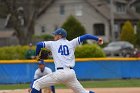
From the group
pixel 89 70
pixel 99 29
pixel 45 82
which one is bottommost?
pixel 89 70

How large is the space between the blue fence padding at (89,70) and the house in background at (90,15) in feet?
124

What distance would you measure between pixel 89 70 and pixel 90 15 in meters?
40.4

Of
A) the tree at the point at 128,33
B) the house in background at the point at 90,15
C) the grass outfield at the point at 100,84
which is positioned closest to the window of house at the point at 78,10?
the house in background at the point at 90,15

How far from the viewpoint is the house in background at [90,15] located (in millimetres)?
62219

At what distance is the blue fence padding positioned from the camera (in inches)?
861

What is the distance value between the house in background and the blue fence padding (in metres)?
37.7

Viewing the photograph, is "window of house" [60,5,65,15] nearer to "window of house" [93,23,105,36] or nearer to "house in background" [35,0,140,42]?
"house in background" [35,0,140,42]

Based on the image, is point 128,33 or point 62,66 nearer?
point 62,66

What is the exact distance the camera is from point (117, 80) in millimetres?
22484

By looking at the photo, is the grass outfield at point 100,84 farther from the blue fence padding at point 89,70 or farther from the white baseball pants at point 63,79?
the white baseball pants at point 63,79

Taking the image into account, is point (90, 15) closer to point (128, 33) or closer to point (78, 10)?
point (78, 10)

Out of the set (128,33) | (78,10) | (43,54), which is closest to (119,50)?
(128,33)

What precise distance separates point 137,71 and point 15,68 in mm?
5705

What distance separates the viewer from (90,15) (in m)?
62.7
